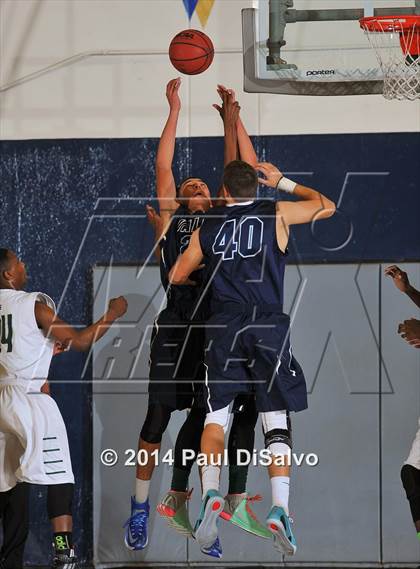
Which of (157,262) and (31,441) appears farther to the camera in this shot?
(157,262)

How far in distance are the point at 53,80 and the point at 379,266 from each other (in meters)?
2.81

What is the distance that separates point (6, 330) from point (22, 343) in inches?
5.1

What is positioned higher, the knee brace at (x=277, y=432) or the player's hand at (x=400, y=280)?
the player's hand at (x=400, y=280)

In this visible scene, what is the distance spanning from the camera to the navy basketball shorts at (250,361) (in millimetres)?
6059

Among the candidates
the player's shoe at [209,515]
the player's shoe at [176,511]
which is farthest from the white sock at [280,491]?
the player's shoe at [176,511]

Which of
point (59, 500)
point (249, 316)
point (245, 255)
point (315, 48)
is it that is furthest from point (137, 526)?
point (315, 48)

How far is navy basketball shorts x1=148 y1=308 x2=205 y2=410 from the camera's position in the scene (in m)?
6.84

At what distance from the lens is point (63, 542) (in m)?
6.61

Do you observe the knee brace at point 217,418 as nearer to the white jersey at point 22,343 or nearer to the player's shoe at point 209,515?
the player's shoe at point 209,515

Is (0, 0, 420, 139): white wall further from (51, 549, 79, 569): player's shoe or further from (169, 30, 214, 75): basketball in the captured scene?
(51, 549, 79, 569): player's shoe

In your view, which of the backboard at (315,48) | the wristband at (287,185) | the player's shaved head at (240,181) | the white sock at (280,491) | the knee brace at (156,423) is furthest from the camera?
the backboard at (315,48)

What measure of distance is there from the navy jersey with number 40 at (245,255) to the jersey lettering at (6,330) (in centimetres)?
139

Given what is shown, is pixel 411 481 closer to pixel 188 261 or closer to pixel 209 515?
pixel 209 515

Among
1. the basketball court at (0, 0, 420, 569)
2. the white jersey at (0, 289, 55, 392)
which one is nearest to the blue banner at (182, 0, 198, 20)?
the basketball court at (0, 0, 420, 569)
